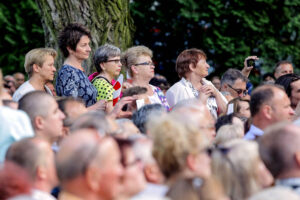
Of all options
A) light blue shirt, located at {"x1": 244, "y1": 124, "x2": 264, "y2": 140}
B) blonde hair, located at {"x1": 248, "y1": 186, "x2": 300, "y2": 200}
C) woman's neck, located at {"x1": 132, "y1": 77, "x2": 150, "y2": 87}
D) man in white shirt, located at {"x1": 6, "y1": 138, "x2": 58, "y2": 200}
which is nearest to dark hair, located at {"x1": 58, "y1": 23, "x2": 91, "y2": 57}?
woman's neck, located at {"x1": 132, "y1": 77, "x2": 150, "y2": 87}

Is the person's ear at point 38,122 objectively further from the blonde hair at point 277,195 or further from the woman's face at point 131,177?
the blonde hair at point 277,195

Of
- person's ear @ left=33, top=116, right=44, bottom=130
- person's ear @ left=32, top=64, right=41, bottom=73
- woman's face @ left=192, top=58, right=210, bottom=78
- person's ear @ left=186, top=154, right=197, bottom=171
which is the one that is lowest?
woman's face @ left=192, top=58, right=210, bottom=78

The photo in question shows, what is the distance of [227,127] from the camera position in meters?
5.45

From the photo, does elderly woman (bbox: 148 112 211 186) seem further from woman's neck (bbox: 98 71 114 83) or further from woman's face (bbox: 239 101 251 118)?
woman's neck (bbox: 98 71 114 83)

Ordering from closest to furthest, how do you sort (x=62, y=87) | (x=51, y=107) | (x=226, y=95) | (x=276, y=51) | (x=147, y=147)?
(x=147, y=147)
(x=51, y=107)
(x=62, y=87)
(x=226, y=95)
(x=276, y=51)

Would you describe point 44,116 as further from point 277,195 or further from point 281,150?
point 277,195

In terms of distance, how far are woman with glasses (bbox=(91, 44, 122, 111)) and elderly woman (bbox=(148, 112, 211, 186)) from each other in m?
3.65

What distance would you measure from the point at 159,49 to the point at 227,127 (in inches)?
337

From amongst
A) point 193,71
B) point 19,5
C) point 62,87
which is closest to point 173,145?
point 62,87

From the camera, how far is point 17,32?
14719mm

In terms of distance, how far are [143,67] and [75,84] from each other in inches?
44.1

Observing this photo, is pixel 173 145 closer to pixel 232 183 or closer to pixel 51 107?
pixel 232 183

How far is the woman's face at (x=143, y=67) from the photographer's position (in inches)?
301

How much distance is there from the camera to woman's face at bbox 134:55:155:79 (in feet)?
25.1
